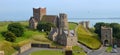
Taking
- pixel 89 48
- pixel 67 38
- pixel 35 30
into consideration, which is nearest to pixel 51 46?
pixel 67 38

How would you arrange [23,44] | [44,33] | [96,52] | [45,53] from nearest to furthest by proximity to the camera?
1. [45,53]
2. [23,44]
3. [96,52]
4. [44,33]

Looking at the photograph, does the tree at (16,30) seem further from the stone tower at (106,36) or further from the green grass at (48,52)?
the stone tower at (106,36)

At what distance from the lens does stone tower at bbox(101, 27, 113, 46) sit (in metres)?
67.5

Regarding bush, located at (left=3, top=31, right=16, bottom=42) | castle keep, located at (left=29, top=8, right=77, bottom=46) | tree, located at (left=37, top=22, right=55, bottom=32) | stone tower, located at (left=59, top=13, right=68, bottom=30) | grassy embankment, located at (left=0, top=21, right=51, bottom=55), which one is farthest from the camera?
tree, located at (left=37, top=22, right=55, bottom=32)

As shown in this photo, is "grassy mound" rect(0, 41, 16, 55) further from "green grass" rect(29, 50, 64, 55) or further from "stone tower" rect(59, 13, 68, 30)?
"stone tower" rect(59, 13, 68, 30)

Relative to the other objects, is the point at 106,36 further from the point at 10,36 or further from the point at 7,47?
the point at 7,47

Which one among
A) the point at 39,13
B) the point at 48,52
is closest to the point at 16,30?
the point at 48,52

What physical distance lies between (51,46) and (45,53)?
6.67 m

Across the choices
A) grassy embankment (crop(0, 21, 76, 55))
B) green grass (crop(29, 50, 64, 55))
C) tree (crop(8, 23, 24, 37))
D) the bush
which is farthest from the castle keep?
the bush

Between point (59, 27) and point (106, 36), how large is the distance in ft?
35.7

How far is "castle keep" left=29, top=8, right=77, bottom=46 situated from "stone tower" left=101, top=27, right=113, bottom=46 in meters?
8.68

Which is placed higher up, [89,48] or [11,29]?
[11,29]

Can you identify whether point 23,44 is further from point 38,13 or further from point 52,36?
point 38,13

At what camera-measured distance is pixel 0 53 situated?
18.9 feet
